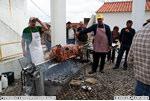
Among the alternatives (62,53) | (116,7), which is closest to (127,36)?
(62,53)

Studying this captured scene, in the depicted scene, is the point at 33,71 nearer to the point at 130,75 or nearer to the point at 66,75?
the point at 66,75

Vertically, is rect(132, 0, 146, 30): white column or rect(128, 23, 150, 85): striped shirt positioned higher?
rect(132, 0, 146, 30): white column

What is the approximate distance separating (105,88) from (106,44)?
1.57 metres

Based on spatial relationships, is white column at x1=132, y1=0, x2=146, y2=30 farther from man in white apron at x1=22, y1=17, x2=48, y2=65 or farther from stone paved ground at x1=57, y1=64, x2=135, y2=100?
man in white apron at x1=22, y1=17, x2=48, y2=65

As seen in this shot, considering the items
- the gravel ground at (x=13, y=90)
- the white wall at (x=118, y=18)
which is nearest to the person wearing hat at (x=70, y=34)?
the gravel ground at (x=13, y=90)

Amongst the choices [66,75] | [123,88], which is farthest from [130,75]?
[66,75]

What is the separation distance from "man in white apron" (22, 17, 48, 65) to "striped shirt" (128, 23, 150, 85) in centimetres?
398

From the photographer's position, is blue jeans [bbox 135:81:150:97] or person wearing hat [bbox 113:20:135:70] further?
person wearing hat [bbox 113:20:135:70]

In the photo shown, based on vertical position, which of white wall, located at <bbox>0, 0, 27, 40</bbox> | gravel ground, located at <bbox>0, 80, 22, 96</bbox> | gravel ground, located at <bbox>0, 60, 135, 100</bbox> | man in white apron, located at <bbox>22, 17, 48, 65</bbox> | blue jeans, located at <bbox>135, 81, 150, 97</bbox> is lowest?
gravel ground, located at <bbox>0, 80, 22, 96</bbox>

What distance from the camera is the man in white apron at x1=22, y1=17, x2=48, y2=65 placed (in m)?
7.08

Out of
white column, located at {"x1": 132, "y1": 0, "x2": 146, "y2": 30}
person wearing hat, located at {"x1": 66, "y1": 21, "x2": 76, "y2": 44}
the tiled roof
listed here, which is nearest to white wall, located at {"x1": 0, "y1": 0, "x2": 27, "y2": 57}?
person wearing hat, located at {"x1": 66, "y1": 21, "x2": 76, "y2": 44}

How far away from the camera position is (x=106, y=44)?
8023 mm

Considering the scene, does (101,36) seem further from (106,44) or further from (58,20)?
(58,20)

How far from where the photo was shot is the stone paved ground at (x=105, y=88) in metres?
6.29
